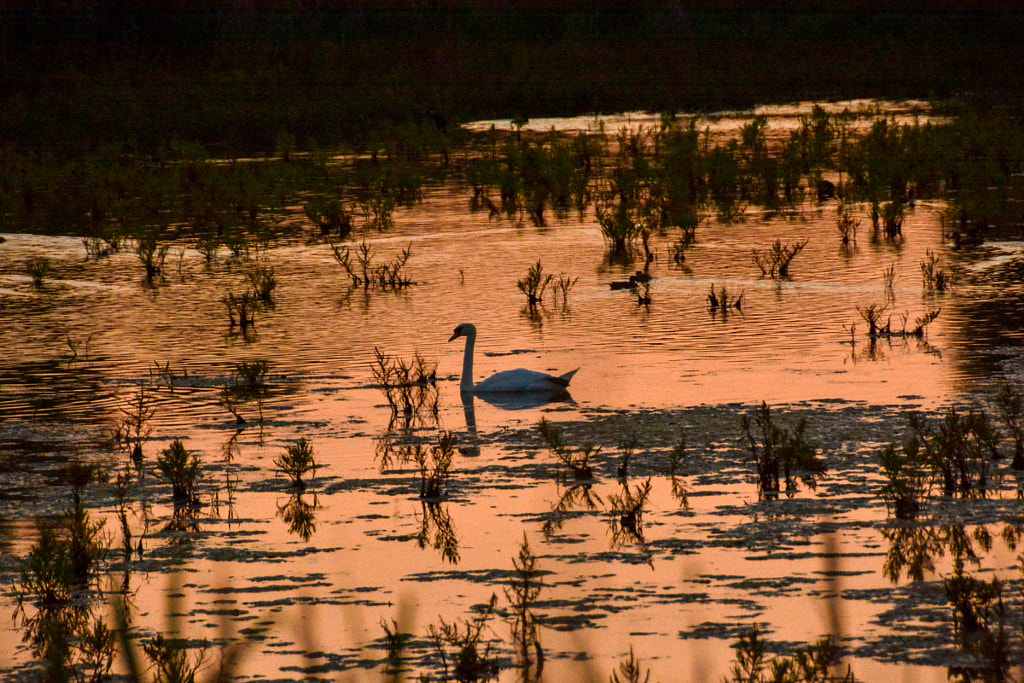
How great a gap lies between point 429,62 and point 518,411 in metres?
31.4

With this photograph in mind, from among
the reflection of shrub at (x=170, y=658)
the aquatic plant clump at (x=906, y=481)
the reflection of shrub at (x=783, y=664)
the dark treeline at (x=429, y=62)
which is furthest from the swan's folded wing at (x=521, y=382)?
the dark treeline at (x=429, y=62)

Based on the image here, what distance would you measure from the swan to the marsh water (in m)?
0.11

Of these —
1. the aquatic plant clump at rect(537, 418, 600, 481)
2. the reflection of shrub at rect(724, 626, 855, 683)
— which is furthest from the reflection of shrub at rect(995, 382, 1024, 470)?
the reflection of shrub at rect(724, 626, 855, 683)

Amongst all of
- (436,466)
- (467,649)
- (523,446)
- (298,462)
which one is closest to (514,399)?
(523,446)

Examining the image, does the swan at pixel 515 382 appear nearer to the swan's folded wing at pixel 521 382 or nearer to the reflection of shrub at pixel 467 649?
the swan's folded wing at pixel 521 382

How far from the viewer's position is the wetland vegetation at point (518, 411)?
5.96m

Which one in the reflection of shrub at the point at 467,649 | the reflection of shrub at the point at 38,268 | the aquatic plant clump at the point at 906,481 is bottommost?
the reflection of shrub at the point at 467,649

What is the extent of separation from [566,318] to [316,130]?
19.7 metres

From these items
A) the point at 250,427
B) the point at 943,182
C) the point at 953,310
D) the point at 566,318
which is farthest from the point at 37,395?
the point at 943,182

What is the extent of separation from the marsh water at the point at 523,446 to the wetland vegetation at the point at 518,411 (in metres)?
0.03

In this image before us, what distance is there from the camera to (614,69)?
39.9 metres

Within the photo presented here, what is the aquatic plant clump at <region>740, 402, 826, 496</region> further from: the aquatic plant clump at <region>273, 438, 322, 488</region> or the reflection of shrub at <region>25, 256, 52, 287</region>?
the reflection of shrub at <region>25, 256, 52, 287</region>

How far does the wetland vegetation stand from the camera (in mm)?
5957

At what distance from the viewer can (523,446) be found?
29.6 ft
